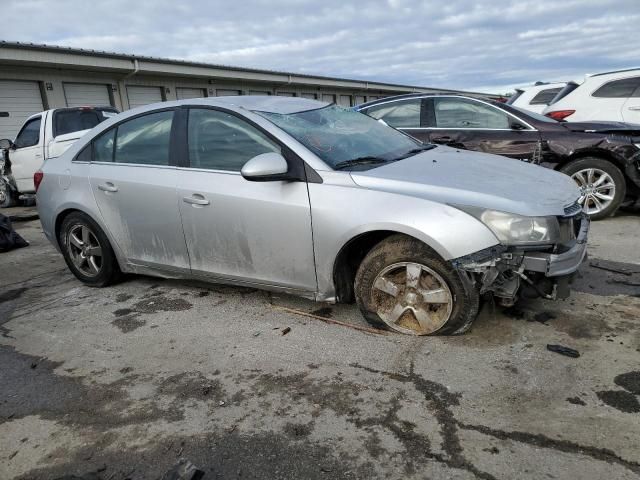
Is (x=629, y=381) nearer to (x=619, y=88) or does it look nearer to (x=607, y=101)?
(x=607, y=101)

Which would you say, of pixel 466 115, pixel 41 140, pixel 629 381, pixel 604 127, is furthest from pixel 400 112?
pixel 41 140

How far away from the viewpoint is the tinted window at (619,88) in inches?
283

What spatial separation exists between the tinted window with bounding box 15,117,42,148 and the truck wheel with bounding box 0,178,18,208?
107 centimetres

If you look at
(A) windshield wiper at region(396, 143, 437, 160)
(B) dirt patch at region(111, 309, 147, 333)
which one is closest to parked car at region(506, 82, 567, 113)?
(A) windshield wiper at region(396, 143, 437, 160)

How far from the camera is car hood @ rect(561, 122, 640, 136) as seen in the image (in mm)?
5984

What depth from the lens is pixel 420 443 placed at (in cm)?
216

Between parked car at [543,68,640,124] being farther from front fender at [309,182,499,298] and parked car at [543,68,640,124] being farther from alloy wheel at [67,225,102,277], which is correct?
alloy wheel at [67,225,102,277]

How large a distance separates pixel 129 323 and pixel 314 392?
5.88 feet

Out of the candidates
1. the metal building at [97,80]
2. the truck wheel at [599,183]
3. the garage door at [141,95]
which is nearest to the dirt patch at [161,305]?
the truck wheel at [599,183]

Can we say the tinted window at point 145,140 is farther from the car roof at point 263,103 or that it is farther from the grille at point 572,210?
the grille at point 572,210

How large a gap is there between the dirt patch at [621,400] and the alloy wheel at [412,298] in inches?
35.8

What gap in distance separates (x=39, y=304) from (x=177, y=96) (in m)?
17.0

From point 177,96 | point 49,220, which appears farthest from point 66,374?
point 177,96

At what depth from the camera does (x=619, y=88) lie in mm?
7266
